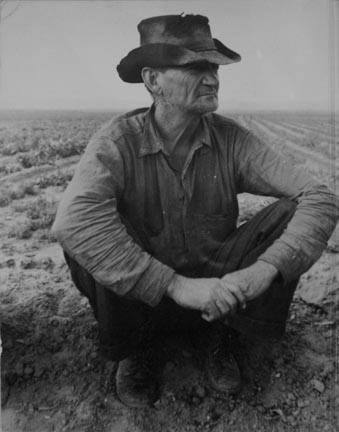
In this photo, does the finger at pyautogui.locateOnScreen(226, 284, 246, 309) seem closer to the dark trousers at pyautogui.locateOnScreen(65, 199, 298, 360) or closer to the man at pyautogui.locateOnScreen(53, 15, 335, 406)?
the man at pyautogui.locateOnScreen(53, 15, 335, 406)

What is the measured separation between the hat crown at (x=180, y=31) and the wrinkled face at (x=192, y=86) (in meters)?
0.09

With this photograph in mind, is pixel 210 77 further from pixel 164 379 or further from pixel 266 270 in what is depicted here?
pixel 164 379

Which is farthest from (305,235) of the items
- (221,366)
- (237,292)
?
(221,366)

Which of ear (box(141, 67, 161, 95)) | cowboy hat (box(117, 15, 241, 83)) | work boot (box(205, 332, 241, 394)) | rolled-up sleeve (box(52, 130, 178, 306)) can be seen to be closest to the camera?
rolled-up sleeve (box(52, 130, 178, 306))

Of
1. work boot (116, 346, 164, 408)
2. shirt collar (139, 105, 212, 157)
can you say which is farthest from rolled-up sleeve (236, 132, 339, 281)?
work boot (116, 346, 164, 408)

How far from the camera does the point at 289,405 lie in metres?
1.97

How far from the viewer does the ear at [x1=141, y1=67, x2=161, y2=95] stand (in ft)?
6.28

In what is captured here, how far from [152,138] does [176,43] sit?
0.41 meters

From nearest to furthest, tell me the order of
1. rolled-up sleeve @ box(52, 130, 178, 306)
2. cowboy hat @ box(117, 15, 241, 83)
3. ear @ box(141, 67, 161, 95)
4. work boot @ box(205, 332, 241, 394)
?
rolled-up sleeve @ box(52, 130, 178, 306) < cowboy hat @ box(117, 15, 241, 83) < ear @ box(141, 67, 161, 95) < work boot @ box(205, 332, 241, 394)

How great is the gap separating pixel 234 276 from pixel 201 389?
2.10ft

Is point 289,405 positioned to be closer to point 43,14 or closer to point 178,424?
point 178,424

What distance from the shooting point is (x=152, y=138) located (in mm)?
1937

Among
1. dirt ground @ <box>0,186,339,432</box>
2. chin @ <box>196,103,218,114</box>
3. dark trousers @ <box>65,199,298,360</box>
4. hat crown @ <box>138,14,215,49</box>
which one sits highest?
hat crown @ <box>138,14,215,49</box>

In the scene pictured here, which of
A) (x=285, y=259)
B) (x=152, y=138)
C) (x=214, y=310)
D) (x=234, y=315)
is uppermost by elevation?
(x=152, y=138)
